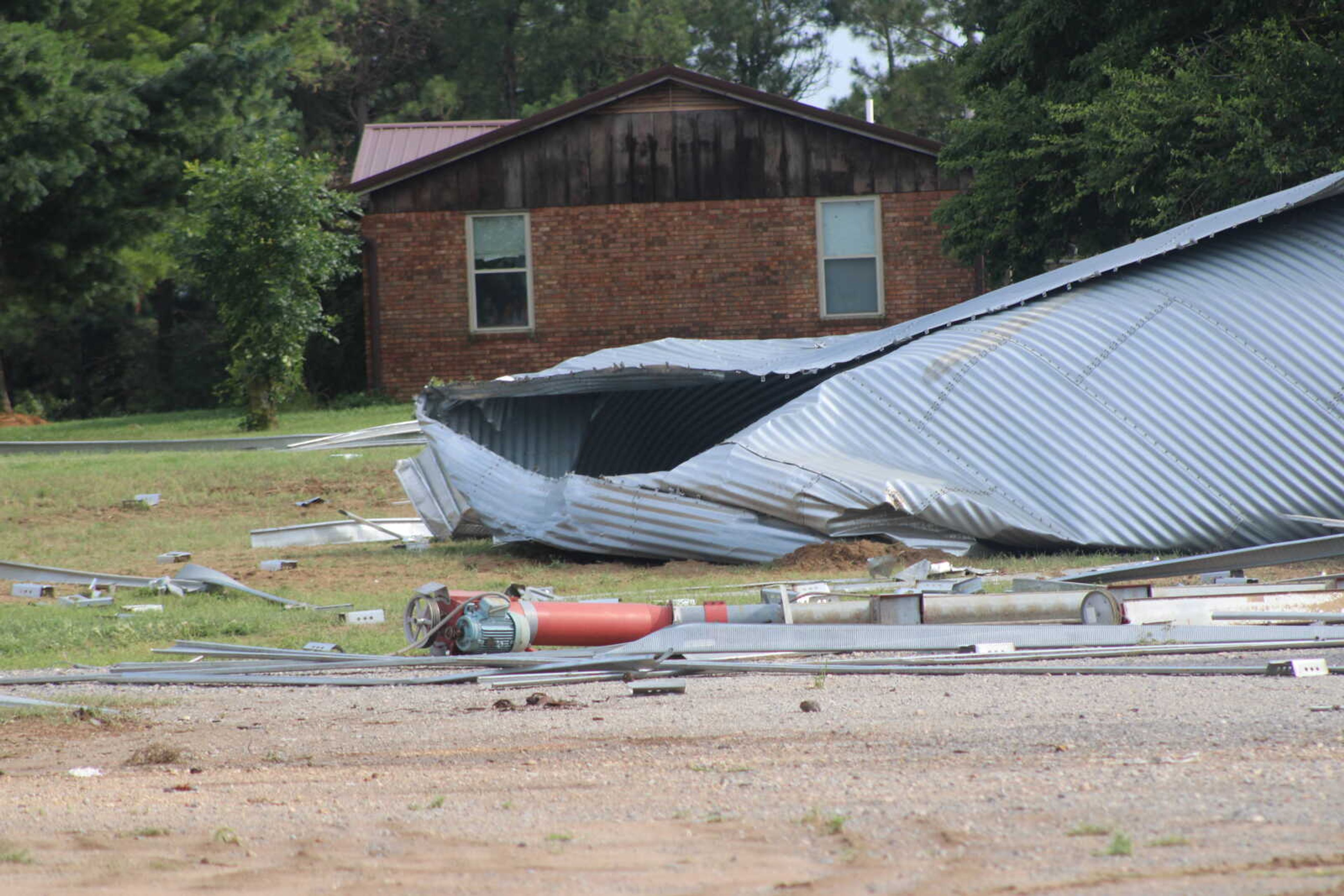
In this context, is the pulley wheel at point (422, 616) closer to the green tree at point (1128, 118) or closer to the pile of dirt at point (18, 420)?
the green tree at point (1128, 118)

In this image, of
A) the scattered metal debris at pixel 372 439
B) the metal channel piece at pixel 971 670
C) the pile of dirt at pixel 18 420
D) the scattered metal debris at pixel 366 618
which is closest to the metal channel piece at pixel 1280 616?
the metal channel piece at pixel 971 670

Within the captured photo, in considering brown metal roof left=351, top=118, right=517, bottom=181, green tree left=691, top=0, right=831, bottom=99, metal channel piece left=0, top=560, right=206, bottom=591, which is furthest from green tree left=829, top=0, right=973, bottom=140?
metal channel piece left=0, top=560, right=206, bottom=591

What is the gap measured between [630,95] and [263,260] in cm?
636

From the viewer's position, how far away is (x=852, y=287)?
2478cm

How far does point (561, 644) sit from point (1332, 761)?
3728 millimetres

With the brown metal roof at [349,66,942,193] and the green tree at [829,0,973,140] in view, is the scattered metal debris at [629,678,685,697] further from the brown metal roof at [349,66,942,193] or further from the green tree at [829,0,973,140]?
the green tree at [829,0,973,140]

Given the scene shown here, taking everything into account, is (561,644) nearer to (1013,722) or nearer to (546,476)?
(1013,722)

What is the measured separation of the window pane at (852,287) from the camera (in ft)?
81.2

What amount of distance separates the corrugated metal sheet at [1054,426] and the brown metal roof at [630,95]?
465 inches

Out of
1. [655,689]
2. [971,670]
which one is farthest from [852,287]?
[655,689]

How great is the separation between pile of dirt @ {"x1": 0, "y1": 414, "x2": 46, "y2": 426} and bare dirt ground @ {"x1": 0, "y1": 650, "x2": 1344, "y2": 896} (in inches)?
1059

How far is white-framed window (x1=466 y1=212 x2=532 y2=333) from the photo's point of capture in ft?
80.9

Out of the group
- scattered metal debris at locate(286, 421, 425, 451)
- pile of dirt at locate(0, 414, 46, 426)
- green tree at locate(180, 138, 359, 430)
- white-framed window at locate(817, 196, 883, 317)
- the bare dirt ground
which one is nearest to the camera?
the bare dirt ground

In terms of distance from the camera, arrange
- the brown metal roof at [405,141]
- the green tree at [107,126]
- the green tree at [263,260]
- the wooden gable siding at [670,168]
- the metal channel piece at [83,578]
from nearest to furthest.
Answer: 1. the metal channel piece at [83,578]
2. the green tree at [263,260]
3. the green tree at [107,126]
4. the wooden gable siding at [670,168]
5. the brown metal roof at [405,141]
